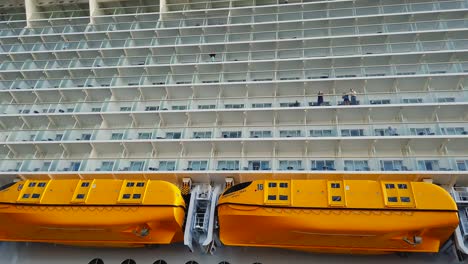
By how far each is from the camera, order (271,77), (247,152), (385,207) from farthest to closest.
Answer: (271,77) → (247,152) → (385,207)

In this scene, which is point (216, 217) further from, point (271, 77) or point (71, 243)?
point (271, 77)

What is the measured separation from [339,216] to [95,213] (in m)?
6.92

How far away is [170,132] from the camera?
13.8 metres

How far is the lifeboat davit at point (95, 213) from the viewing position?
34.4 feet

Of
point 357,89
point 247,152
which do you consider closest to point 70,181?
point 247,152

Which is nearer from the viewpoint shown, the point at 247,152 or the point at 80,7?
the point at 247,152

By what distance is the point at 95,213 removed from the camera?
10.6m

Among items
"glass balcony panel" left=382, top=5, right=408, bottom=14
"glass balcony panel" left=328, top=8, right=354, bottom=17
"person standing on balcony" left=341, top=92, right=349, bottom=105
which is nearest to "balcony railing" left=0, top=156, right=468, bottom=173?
"person standing on balcony" left=341, top=92, right=349, bottom=105

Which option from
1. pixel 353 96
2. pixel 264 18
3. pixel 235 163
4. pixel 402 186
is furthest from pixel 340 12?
pixel 402 186

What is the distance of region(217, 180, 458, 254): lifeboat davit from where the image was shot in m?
9.45

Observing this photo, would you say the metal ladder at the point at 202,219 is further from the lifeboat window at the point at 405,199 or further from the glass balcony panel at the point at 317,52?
the glass balcony panel at the point at 317,52

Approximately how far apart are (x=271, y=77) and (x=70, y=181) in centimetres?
867

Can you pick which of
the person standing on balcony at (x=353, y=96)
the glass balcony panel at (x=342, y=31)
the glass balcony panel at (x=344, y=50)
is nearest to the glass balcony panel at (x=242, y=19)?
the glass balcony panel at (x=342, y=31)

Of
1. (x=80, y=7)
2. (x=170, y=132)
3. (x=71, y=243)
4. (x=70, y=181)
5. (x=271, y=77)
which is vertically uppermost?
(x=80, y=7)
